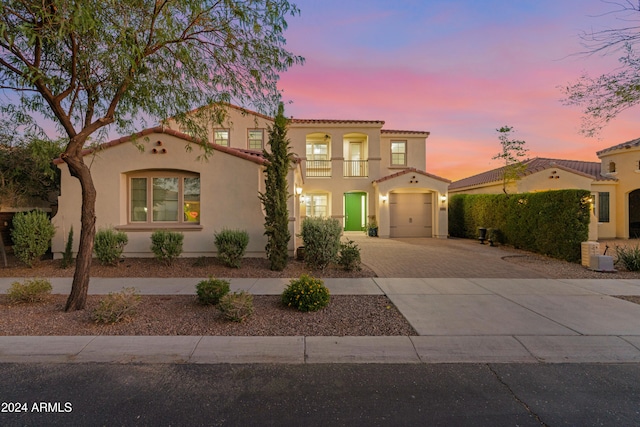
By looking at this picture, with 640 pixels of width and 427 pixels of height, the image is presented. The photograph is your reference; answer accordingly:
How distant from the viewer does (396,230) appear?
62.2 feet

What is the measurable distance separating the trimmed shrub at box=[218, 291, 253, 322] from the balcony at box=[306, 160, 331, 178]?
1536 cm

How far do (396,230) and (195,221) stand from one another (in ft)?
40.9

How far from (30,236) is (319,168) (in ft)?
47.0

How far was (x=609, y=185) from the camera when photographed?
61.2 feet

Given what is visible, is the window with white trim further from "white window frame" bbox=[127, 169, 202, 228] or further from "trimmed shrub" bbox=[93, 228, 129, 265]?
"trimmed shrub" bbox=[93, 228, 129, 265]

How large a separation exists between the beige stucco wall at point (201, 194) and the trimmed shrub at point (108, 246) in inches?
31.7

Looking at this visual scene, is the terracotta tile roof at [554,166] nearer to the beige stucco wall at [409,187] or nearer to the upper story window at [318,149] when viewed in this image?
the beige stucco wall at [409,187]

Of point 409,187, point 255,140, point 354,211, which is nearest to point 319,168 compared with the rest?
point 354,211

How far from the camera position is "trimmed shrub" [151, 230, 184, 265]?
884 centimetres

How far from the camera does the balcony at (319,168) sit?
781 inches

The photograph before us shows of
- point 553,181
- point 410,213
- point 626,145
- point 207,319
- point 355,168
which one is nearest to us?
point 207,319

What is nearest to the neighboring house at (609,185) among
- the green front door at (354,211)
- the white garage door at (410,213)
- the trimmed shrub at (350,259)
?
the white garage door at (410,213)

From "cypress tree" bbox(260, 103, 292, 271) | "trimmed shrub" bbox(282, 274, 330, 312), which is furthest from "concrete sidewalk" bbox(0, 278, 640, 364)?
"cypress tree" bbox(260, 103, 292, 271)

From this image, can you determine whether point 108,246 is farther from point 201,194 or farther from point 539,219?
point 539,219
